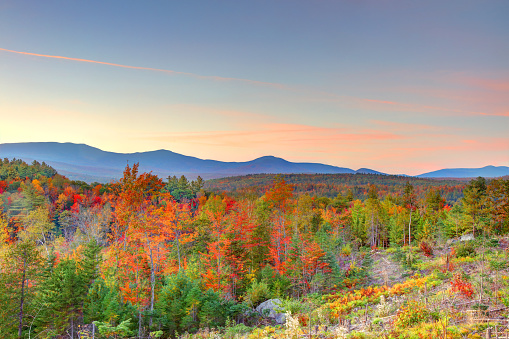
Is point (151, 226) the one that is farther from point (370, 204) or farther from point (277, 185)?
point (370, 204)

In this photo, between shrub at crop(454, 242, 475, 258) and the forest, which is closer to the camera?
the forest

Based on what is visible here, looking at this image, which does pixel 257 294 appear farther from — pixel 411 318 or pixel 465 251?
pixel 465 251

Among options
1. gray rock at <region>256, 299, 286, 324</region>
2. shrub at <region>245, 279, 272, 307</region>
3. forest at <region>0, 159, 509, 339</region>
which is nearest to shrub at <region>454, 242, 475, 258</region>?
forest at <region>0, 159, 509, 339</region>

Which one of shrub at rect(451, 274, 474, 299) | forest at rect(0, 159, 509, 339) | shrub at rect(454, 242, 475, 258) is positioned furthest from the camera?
shrub at rect(454, 242, 475, 258)

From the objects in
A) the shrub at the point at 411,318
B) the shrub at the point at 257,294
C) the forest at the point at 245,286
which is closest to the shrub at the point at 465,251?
the forest at the point at 245,286

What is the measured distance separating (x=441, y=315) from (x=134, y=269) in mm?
23468

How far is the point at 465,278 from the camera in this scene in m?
12.6

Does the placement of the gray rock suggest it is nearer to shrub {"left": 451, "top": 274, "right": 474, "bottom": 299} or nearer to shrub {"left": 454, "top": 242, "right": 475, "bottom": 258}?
shrub {"left": 451, "top": 274, "right": 474, "bottom": 299}

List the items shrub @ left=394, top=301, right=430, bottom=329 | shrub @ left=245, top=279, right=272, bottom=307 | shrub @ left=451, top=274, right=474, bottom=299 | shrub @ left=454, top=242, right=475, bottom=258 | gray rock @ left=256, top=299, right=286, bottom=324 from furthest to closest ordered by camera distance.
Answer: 1. shrub @ left=245, top=279, right=272, bottom=307
2. shrub @ left=454, top=242, right=475, bottom=258
3. gray rock @ left=256, top=299, right=286, bottom=324
4. shrub @ left=451, top=274, right=474, bottom=299
5. shrub @ left=394, top=301, right=430, bottom=329

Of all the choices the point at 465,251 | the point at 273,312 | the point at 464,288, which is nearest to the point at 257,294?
the point at 273,312

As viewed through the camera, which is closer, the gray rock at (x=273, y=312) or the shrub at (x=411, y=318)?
the shrub at (x=411, y=318)

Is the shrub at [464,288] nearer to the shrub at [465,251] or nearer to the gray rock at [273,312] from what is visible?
the gray rock at [273,312]

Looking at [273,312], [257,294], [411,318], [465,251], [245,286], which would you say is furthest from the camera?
[245,286]

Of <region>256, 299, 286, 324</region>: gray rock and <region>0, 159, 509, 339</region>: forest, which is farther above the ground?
<region>0, 159, 509, 339</region>: forest
